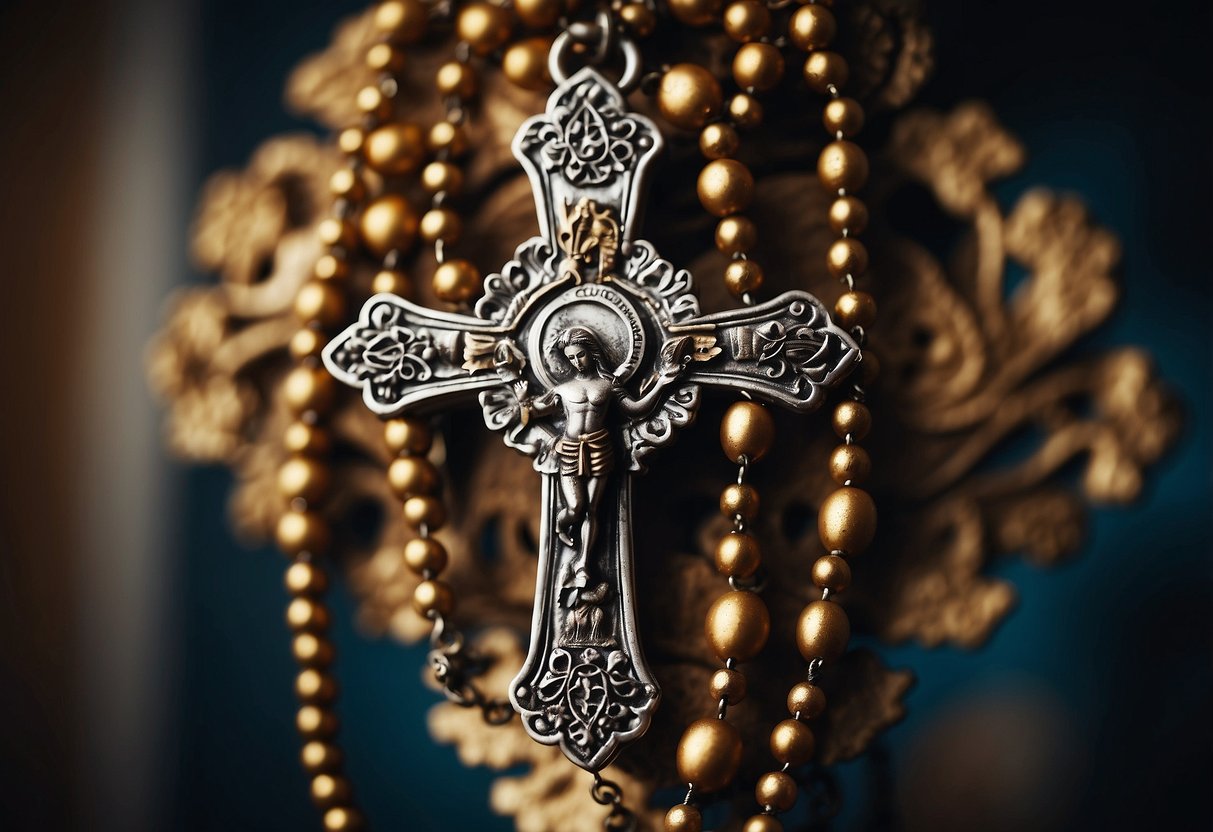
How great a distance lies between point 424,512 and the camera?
0.67 metres

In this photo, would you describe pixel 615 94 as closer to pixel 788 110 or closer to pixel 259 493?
pixel 788 110

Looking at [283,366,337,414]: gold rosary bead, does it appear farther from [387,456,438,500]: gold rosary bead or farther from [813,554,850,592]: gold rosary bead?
[813,554,850,592]: gold rosary bead

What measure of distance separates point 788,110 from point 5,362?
73 cm

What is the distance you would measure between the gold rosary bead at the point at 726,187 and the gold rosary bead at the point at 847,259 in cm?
6

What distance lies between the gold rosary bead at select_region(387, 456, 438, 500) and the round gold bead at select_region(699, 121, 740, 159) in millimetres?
271

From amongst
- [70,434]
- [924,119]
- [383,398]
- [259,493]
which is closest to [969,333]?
[924,119]

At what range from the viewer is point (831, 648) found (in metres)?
0.60

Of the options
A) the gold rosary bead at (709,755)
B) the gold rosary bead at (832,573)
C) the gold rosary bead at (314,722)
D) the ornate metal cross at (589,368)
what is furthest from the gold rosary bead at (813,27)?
the gold rosary bead at (314,722)

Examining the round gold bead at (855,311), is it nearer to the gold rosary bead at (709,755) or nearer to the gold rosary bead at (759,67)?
the gold rosary bead at (759,67)

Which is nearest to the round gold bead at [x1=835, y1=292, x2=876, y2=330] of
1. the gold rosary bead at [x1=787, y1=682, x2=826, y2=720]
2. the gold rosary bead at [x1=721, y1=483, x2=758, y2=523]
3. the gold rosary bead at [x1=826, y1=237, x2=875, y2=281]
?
the gold rosary bead at [x1=826, y1=237, x2=875, y2=281]

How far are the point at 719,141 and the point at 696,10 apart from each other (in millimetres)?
97

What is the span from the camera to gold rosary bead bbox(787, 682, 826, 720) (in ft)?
1.96

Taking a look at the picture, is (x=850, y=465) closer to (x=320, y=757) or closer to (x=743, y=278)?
(x=743, y=278)

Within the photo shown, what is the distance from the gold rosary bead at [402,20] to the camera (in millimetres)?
736
